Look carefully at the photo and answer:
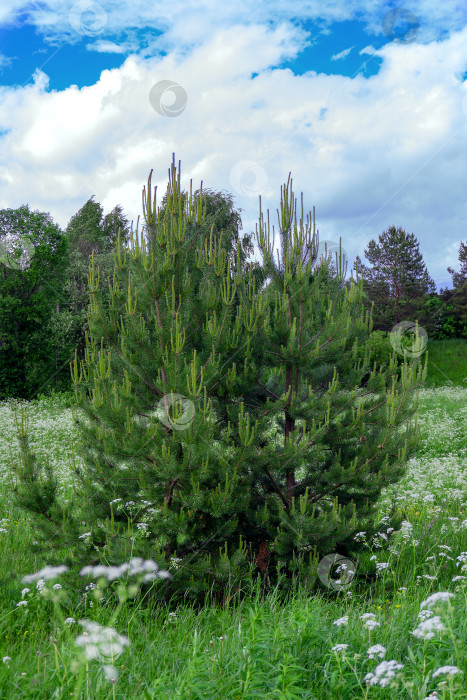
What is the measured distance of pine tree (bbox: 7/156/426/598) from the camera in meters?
5.06

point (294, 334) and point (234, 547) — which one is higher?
point (294, 334)

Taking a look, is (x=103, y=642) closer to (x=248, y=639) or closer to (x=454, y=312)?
(x=248, y=639)

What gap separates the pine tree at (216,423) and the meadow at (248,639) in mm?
469

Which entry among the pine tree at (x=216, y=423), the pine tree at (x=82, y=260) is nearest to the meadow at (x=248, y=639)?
the pine tree at (x=216, y=423)

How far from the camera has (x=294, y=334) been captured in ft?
18.5

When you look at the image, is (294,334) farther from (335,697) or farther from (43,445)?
(43,445)

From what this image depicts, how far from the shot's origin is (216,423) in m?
5.90

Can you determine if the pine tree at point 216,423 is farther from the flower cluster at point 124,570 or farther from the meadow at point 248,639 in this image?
the flower cluster at point 124,570

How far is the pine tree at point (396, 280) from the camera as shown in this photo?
47.4m

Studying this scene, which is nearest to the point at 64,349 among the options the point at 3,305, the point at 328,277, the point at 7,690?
the point at 3,305

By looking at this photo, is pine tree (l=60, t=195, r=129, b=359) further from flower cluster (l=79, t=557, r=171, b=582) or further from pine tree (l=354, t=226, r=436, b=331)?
pine tree (l=354, t=226, r=436, b=331)

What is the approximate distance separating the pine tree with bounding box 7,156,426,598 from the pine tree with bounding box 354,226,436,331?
42179mm

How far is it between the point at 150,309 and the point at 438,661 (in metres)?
4.03

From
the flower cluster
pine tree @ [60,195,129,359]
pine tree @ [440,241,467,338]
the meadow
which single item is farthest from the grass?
the flower cluster
